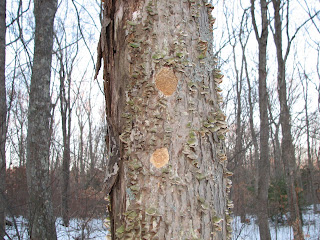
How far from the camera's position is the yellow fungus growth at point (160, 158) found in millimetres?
915

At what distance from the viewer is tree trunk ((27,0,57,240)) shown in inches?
135

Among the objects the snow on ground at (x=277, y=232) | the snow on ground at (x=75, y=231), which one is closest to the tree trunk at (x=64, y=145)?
the snow on ground at (x=75, y=231)

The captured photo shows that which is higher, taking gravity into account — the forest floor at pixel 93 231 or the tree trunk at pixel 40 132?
the tree trunk at pixel 40 132

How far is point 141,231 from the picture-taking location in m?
0.88

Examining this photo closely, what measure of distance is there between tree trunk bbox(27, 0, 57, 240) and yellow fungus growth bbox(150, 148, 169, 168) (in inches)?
113

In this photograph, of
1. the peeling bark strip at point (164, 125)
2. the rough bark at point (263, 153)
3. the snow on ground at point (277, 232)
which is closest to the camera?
the peeling bark strip at point (164, 125)

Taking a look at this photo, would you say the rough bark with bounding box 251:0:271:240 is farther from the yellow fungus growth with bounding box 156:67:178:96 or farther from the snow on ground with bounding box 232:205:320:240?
the yellow fungus growth with bounding box 156:67:178:96

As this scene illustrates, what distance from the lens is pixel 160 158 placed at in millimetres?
920

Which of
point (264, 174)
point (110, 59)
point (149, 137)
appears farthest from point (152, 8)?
point (264, 174)

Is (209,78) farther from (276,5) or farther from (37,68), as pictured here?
(276,5)

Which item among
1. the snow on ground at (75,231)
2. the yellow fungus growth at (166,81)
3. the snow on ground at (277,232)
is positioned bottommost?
the snow on ground at (277,232)

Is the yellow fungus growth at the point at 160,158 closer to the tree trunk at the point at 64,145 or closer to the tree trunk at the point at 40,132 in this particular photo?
the tree trunk at the point at 40,132

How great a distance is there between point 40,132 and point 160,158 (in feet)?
10.7

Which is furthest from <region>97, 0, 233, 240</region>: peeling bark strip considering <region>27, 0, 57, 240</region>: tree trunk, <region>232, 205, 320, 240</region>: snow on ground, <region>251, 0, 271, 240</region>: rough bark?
<region>232, 205, 320, 240</region>: snow on ground
